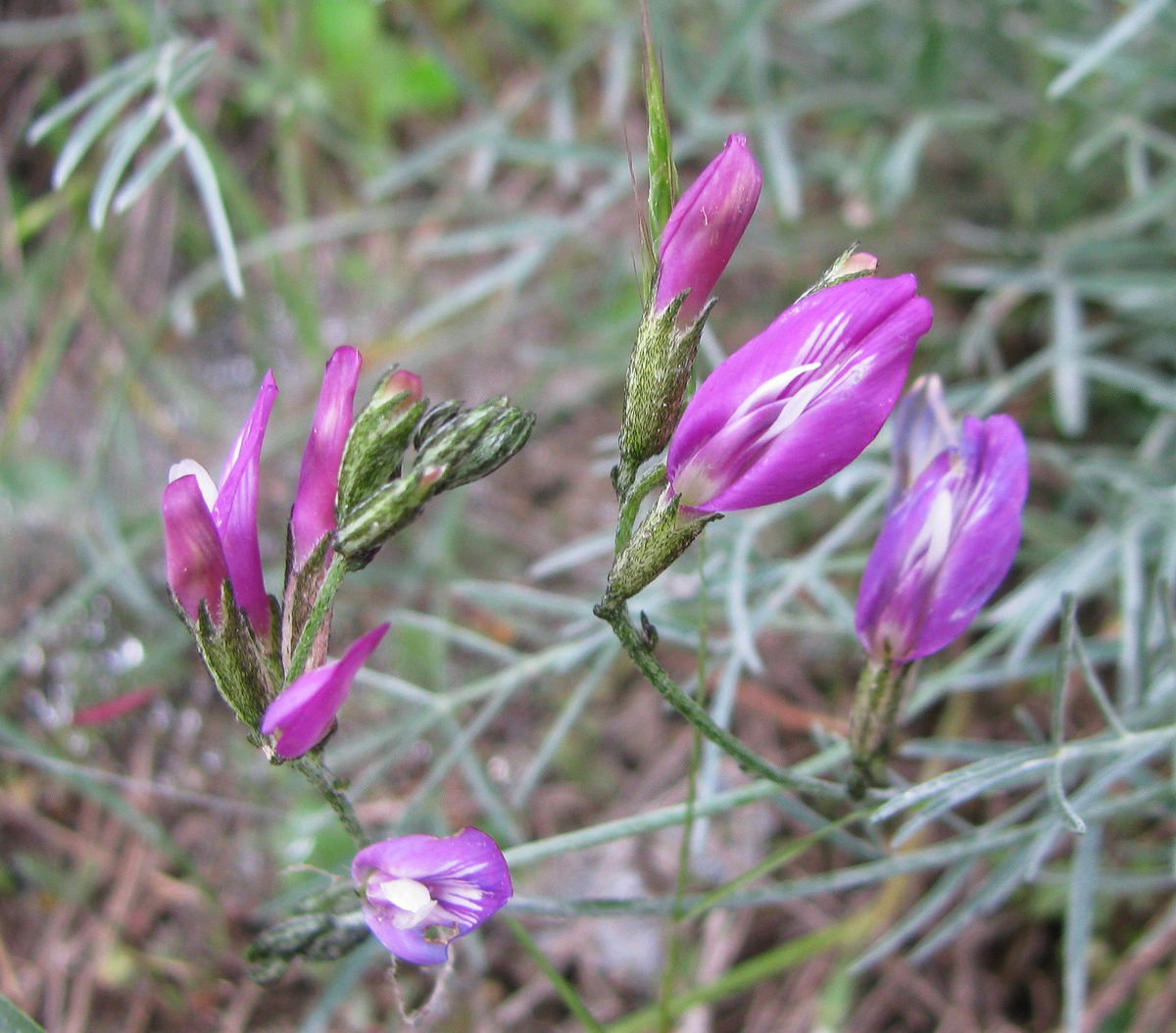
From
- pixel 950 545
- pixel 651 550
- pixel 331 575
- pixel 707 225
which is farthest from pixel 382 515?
pixel 950 545

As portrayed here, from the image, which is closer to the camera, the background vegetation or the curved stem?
the curved stem

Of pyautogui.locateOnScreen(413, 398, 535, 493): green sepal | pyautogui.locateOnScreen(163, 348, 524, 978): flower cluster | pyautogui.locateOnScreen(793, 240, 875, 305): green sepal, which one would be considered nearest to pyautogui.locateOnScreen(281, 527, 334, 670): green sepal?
pyautogui.locateOnScreen(163, 348, 524, 978): flower cluster

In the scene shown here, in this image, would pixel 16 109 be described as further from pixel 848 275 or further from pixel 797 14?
pixel 848 275

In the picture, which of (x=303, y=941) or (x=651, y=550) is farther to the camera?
(x=303, y=941)

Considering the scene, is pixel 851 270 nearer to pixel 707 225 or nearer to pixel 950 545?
pixel 707 225

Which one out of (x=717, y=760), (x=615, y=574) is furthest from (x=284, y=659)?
(x=717, y=760)

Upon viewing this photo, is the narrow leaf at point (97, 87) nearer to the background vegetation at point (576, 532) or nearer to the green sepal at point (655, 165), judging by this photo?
the background vegetation at point (576, 532)

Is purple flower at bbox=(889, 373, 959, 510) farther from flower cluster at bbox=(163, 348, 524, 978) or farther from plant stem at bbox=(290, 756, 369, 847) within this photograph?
plant stem at bbox=(290, 756, 369, 847)
